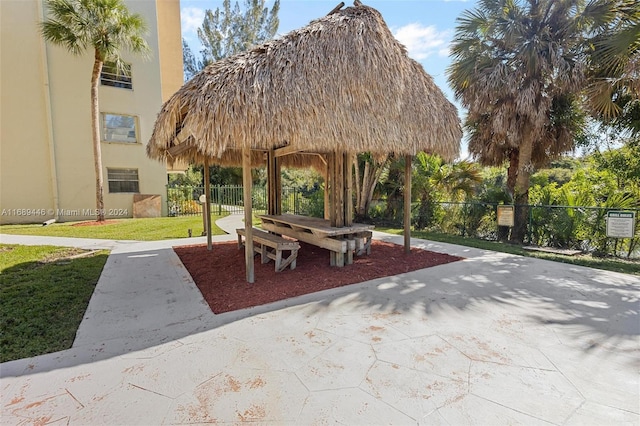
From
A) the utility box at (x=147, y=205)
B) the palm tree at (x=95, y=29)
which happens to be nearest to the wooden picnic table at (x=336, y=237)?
the palm tree at (x=95, y=29)

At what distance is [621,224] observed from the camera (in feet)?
22.5

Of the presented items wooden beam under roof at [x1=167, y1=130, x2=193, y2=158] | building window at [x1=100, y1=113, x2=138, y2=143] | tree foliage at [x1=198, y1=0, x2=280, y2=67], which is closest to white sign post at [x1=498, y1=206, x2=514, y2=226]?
wooden beam under roof at [x1=167, y1=130, x2=193, y2=158]

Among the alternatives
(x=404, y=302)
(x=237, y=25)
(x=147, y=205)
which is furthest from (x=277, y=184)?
(x=237, y=25)

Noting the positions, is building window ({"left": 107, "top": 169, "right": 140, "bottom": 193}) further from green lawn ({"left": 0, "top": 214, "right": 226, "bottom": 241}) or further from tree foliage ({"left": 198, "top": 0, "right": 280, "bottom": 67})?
tree foliage ({"left": 198, "top": 0, "right": 280, "bottom": 67})

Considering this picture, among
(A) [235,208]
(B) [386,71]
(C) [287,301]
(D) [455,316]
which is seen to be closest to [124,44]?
(A) [235,208]

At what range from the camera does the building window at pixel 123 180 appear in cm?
1523

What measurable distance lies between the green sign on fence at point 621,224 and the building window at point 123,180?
742 inches

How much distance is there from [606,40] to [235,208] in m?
18.4

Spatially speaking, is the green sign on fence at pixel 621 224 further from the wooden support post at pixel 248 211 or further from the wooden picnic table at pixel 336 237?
the wooden support post at pixel 248 211

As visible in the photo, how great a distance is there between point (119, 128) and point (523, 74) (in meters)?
17.6

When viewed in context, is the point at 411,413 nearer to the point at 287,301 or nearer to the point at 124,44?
the point at 287,301

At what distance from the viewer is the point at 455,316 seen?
391cm

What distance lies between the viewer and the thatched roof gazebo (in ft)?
15.2

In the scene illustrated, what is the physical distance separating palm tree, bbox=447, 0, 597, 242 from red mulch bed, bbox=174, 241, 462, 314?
4.51 m
